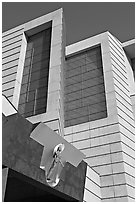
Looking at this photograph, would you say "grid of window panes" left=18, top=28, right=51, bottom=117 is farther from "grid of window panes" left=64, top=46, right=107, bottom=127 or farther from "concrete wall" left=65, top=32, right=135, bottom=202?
"concrete wall" left=65, top=32, right=135, bottom=202

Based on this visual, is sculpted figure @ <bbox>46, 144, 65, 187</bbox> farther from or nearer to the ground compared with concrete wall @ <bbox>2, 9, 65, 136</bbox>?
nearer to the ground

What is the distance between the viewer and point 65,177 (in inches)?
536

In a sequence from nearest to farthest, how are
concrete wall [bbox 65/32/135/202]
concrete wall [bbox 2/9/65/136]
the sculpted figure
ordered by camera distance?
1. the sculpted figure
2. concrete wall [bbox 65/32/135/202]
3. concrete wall [bbox 2/9/65/136]

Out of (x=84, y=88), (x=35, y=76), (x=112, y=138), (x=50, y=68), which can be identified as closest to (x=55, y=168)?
(x=112, y=138)

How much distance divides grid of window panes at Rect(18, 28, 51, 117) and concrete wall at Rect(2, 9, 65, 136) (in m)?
0.59

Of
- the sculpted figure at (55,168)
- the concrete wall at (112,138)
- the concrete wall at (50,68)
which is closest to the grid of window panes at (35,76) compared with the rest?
the concrete wall at (50,68)

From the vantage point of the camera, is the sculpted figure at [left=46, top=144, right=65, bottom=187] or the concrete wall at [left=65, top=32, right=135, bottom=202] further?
the concrete wall at [left=65, top=32, right=135, bottom=202]

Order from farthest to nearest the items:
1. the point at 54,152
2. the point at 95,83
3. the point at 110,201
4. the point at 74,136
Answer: the point at 95,83, the point at 74,136, the point at 110,201, the point at 54,152

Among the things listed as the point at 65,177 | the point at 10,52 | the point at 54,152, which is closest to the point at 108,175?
the point at 65,177

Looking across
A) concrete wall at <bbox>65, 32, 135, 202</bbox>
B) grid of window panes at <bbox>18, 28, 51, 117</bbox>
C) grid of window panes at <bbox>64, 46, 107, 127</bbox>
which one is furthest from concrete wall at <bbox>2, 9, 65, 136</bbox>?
concrete wall at <bbox>65, 32, 135, 202</bbox>

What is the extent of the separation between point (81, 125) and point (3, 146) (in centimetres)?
1353

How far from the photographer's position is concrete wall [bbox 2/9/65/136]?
71.6 ft

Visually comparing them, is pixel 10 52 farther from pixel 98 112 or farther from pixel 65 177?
pixel 65 177

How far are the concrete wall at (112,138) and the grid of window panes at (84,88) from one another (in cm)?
77
